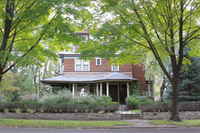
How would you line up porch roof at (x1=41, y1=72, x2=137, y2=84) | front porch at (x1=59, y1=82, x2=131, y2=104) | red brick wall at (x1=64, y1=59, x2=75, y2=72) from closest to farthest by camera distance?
porch roof at (x1=41, y1=72, x2=137, y2=84)
front porch at (x1=59, y1=82, x2=131, y2=104)
red brick wall at (x1=64, y1=59, x2=75, y2=72)

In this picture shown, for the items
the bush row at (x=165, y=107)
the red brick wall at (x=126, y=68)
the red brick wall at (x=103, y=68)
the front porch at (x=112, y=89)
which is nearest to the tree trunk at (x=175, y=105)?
the bush row at (x=165, y=107)

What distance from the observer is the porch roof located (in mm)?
22281

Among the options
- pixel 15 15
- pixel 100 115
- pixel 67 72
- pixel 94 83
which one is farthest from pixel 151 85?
pixel 15 15

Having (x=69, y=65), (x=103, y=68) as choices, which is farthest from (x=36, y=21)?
(x=103, y=68)

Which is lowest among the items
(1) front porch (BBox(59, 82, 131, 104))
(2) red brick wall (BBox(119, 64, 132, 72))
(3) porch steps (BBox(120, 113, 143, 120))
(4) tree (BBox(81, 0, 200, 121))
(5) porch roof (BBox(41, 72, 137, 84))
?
(3) porch steps (BBox(120, 113, 143, 120))

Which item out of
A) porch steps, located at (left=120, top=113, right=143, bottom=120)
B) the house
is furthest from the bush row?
the house

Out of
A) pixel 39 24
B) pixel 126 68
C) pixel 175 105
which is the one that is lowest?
pixel 175 105

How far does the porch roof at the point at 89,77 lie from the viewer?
877 inches

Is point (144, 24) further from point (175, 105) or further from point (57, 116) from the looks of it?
point (57, 116)

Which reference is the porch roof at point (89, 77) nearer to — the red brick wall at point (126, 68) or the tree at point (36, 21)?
the red brick wall at point (126, 68)

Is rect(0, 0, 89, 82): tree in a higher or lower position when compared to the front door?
higher

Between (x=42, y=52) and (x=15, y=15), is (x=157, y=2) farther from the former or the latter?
(x=15, y=15)

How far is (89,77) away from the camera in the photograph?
24.5 meters

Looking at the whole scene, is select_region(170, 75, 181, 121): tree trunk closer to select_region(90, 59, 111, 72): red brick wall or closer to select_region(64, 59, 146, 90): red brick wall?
select_region(64, 59, 146, 90): red brick wall
